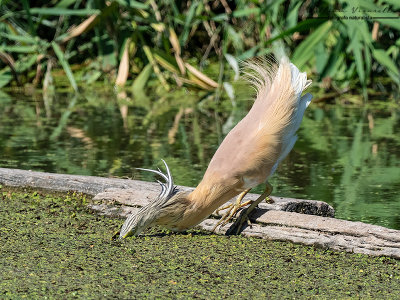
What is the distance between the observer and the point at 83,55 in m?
7.95

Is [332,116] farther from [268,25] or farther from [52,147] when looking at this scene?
[52,147]

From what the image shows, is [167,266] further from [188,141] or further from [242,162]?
[188,141]

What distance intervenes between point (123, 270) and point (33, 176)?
46.7 inches

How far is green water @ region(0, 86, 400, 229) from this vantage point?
394 cm

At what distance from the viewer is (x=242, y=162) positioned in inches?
113

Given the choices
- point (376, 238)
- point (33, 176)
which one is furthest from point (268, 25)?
point (376, 238)

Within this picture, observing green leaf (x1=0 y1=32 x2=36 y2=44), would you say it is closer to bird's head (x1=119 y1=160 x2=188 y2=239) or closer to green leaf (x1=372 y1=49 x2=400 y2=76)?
green leaf (x1=372 y1=49 x2=400 y2=76)

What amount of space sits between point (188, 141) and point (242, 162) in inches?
89.0

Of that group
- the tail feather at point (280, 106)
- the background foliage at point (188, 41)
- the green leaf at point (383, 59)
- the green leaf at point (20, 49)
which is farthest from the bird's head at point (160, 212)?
the green leaf at point (20, 49)

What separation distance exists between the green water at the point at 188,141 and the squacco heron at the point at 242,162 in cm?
65

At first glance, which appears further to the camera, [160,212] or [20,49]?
[20,49]

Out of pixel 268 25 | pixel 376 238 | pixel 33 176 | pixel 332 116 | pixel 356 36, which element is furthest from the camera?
pixel 268 25

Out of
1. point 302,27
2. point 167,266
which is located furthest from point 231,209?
point 302,27

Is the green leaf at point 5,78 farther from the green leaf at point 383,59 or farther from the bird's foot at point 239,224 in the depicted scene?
the bird's foot at point 239,224
